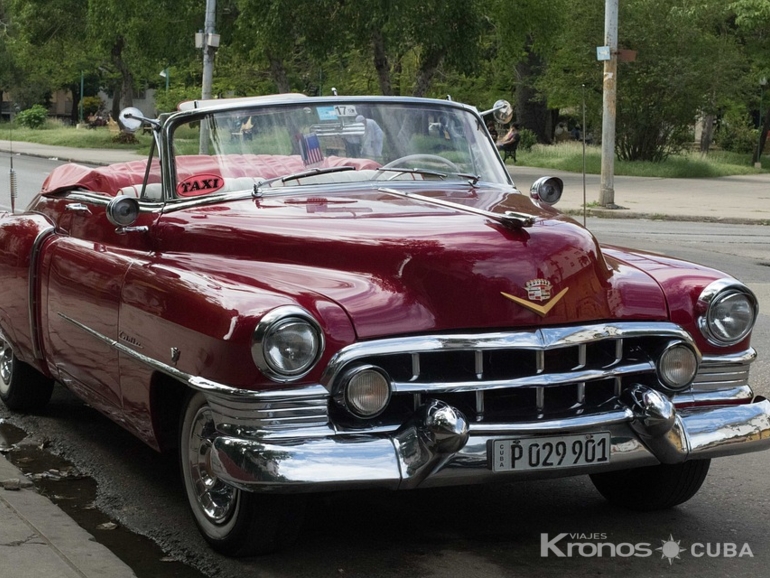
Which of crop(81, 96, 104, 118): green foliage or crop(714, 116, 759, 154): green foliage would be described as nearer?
crop(714, 116, 759, 154): green foliage

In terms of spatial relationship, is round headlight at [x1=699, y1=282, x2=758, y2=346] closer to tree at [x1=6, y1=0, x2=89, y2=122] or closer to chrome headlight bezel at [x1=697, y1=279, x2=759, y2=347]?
chrome headlight bezel at [x1=697, y1=279, x2=759, y2=347]

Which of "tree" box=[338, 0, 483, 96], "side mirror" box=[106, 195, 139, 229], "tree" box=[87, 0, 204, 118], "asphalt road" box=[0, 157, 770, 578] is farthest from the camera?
"tree" box=[87, 0, 204, 118]

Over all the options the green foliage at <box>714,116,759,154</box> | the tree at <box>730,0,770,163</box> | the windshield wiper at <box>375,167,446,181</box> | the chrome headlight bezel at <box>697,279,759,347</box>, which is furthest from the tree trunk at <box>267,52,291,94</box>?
the chrome headlight bezel at <box>697,279,759,347</box>

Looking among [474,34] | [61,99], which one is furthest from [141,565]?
[61,99]

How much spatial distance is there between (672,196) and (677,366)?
2332 centimetres

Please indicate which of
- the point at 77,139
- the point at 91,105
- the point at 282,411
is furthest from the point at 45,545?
the point at 91,105

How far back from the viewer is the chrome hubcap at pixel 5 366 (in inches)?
274

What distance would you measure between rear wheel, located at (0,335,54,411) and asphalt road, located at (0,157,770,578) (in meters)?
0.73

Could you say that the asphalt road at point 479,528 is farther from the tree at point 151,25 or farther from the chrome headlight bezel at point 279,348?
the tree at point 151,25

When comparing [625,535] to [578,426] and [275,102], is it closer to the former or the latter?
[578,426]

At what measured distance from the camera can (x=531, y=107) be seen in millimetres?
48969

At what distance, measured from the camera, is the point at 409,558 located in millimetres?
4453

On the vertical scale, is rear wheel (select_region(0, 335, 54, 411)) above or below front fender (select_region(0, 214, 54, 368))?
below

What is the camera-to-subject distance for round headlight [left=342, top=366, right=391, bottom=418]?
4.07 metres
